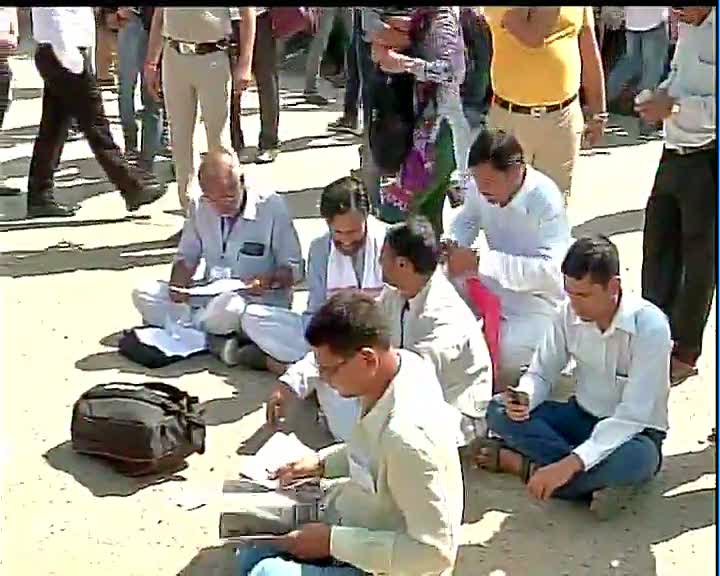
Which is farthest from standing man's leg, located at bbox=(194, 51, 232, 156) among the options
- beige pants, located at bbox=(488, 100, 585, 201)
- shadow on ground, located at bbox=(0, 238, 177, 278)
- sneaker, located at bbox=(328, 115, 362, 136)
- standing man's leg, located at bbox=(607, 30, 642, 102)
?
standing man's leg, located at bbox=(607, 30, 642, 102)

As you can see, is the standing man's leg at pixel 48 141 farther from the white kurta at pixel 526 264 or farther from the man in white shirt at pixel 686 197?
the man in white shirt at pixel 686 197

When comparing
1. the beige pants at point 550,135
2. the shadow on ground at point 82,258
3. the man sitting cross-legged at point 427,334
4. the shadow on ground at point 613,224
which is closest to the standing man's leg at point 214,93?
the shadow on ground at point 82,258

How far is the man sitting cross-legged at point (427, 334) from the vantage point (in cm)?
353

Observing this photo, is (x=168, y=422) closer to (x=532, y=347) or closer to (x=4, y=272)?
(x=532, y=347)

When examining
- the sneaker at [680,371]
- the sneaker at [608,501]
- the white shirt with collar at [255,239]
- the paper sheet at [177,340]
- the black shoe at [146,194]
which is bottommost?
the black shoe at [146,194]

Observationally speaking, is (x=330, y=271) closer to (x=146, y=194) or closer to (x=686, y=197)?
(x=686, y=197)

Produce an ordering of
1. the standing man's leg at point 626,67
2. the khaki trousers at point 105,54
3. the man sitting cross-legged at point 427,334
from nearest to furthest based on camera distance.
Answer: the man sitting cross-legged at point 427,334 → the standing man's leg at point 626,67 → the khaki trousers at point 105,54

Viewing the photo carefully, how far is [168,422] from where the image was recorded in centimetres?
367

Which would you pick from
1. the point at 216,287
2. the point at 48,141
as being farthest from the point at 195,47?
the point at 216,287

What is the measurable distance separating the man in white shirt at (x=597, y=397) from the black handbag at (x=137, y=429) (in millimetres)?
935

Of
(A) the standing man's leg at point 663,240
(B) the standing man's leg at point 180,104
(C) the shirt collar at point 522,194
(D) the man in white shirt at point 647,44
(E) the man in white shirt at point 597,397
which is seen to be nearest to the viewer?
(E) the man in white shirt at point 597,397

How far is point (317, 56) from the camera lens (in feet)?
31.0

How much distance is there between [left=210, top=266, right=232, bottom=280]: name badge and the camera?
4.54 m

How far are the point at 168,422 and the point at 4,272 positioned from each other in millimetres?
2054
